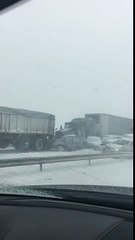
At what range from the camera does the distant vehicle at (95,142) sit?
8.38 ft

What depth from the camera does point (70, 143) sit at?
2947 millimetres

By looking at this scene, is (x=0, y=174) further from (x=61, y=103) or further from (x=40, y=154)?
(x=61, y=103)

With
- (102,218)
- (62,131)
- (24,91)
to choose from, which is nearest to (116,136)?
(102,218)

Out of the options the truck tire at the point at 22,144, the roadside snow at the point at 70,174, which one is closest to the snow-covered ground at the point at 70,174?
the roadside snow at the point at 70,174

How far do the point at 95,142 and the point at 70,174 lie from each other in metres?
0.39

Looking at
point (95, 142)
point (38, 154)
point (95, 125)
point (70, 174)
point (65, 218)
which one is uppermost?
point (95, 125)

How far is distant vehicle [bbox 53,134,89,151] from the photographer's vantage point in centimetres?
275

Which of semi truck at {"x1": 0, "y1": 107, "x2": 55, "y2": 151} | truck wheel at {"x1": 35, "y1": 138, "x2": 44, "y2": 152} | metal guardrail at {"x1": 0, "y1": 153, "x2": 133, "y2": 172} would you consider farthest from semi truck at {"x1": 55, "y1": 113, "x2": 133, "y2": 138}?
truck wheel at {"x1": 35, "y1": 138, "x2": 44, "y2": 152}

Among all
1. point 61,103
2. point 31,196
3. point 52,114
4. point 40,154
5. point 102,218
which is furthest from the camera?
point 40,154

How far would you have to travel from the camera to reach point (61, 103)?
288cm

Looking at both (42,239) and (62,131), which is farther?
(62,131)

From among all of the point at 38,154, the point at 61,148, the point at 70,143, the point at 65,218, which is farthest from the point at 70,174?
the point at 38,154

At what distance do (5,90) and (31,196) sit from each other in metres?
1.31

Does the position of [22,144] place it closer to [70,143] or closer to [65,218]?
[70,143]
